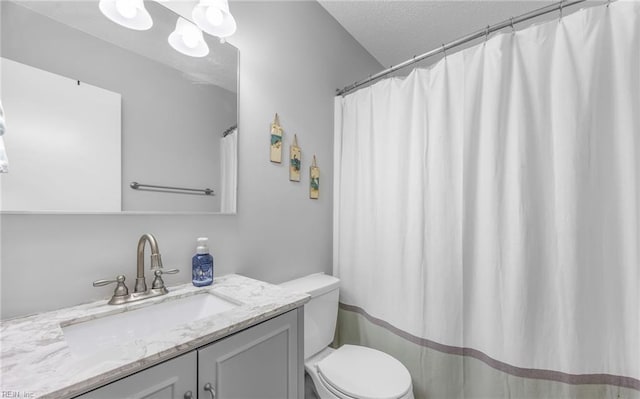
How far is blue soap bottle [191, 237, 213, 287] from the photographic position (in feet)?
3.39

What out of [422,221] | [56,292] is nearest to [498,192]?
[422,221]

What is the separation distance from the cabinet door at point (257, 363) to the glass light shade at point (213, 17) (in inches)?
45.1

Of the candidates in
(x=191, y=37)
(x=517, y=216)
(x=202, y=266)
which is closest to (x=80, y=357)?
(x=202, y=266)

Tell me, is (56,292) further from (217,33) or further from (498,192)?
(498,192)

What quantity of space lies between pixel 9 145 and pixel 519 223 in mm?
1758

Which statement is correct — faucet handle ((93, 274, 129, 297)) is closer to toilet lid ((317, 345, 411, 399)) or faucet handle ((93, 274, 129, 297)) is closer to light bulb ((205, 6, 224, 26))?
toilet lid ((317, 345, 411, 399))

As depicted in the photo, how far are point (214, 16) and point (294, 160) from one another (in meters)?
0.75

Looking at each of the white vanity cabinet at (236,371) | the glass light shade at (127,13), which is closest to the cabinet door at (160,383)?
the white vanity cabinet at (236,371)

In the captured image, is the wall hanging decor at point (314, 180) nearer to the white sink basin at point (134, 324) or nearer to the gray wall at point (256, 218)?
the gray wall at point (256, 218)

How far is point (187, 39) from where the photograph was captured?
42.5 inches

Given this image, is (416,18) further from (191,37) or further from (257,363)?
(257,363)

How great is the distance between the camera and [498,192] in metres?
1.14

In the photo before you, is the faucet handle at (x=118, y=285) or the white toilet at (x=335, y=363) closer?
the faucet handle at (x=118, y=285)

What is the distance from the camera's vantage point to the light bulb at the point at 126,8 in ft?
2.90
